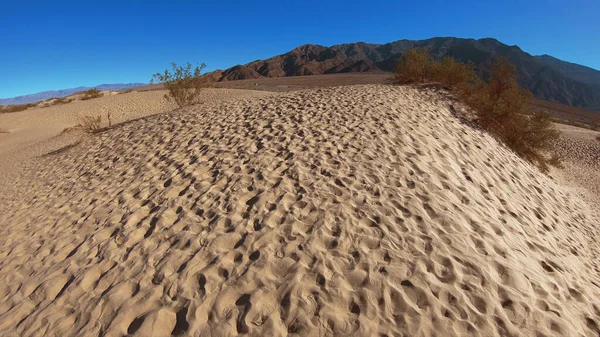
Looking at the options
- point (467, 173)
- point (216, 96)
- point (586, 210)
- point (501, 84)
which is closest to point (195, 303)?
point (467, 173)

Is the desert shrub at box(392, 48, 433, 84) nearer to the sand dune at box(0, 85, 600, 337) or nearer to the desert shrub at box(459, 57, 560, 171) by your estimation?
the desert shrub at box(459, 57, 560, 171)

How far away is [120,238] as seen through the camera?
13.8ft

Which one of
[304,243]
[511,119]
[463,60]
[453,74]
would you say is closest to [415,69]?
[453,74]

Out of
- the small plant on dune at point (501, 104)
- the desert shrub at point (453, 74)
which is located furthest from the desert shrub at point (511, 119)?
the desert shrub at point (453, 74)

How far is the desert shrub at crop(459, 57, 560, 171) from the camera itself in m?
9.69

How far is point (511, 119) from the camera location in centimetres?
1002

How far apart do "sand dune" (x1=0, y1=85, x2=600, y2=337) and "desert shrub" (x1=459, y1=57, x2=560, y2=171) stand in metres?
2.91

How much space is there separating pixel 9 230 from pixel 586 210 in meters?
11.1

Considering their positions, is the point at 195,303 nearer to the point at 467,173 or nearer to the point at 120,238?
the point at 120,238

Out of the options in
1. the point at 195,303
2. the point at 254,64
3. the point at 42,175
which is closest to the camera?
the point at 195,303

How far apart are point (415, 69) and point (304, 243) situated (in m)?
11.5

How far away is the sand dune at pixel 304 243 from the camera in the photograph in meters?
2.87

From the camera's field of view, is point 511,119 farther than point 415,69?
No

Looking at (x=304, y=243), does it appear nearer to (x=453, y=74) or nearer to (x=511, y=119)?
(x=511, y=119)
